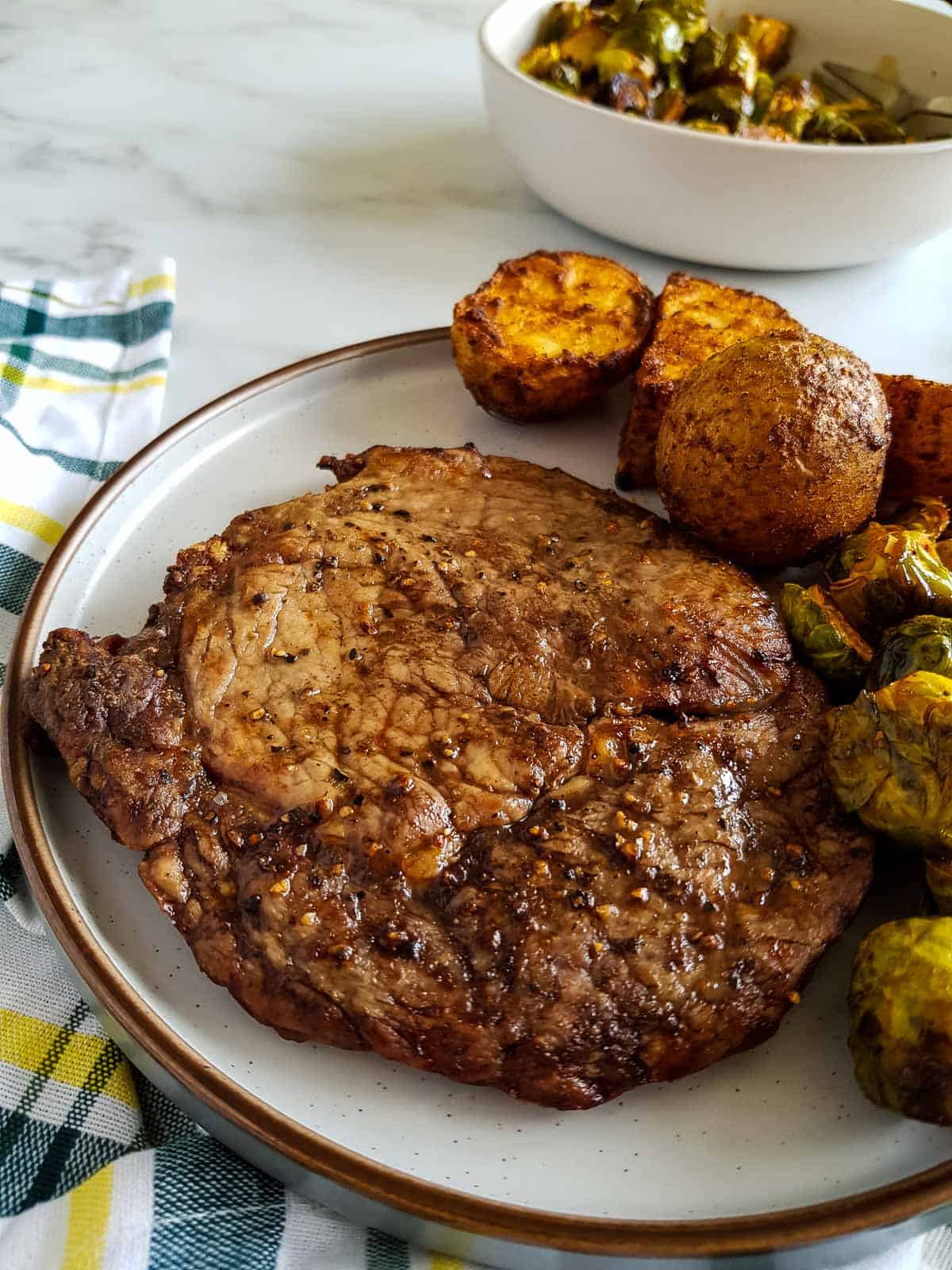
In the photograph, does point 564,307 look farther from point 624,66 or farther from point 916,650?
point 916,650

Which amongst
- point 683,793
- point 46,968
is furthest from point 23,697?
point 683,793

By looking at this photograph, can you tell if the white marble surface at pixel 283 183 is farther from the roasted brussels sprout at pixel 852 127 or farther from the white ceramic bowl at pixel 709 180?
the roasted brussels sprout at pixel 852 127

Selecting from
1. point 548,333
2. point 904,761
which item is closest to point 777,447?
point 904,761

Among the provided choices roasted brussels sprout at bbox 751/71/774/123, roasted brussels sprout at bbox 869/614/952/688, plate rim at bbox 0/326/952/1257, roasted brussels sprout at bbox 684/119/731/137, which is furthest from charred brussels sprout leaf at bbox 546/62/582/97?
plate rim at bbox 0/326/952/1257

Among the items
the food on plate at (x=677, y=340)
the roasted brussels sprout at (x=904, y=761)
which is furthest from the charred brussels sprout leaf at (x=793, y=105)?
the roasted brussels sprout at (x=904, y=761)

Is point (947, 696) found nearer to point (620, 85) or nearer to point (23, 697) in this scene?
point (23, 697)
